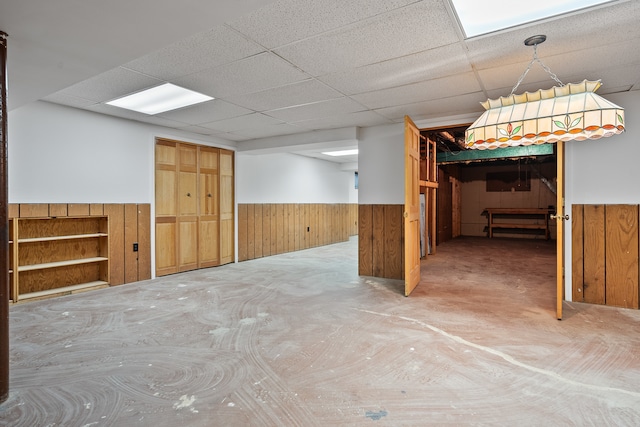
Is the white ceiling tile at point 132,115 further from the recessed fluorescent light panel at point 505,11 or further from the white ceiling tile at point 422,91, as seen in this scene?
the recessed fluorescent light panel at point 505,11

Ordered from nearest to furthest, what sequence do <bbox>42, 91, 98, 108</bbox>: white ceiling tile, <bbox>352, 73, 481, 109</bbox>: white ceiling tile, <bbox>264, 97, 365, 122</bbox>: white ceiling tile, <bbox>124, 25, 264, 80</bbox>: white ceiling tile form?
<bbox>124, 25, 264, 80</bbox>: white ceiling tile → <bbox>352, 73, 481, 109</bbox>: white ceiling tile → <bbox>42, 91, 98, 108</bbox>: white ceiling tile → <bbox>264, 97, 365, 122</bbox>: white ceiling tile

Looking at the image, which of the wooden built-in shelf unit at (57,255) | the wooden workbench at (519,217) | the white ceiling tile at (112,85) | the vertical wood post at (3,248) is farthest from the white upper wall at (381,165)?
the wooden workbench at (519,217)

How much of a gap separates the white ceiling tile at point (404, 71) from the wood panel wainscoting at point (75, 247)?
3.53 metres

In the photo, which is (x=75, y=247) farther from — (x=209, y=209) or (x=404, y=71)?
(x=404, y=71)

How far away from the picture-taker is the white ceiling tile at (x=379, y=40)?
2244 millimetres

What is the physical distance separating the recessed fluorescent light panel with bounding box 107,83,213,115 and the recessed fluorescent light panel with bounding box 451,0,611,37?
2797mm

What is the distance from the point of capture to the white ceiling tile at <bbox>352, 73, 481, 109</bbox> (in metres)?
3.37

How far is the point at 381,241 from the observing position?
17.2 ft

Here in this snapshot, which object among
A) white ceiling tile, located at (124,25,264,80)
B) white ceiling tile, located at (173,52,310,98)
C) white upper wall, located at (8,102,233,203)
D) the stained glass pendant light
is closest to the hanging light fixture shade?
the stained glass pendant light

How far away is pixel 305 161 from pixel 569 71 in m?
6.29

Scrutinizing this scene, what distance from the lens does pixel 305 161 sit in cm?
878

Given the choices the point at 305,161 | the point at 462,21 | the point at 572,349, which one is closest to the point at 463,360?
the point at 572,349

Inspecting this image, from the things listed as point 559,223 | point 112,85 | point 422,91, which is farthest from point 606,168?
point 112,85

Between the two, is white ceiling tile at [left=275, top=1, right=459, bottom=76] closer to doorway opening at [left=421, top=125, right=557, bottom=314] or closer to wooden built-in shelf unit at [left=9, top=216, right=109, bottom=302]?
wooden built-in shelf unit at [left=9, top=216, right=109, bottom=302]
